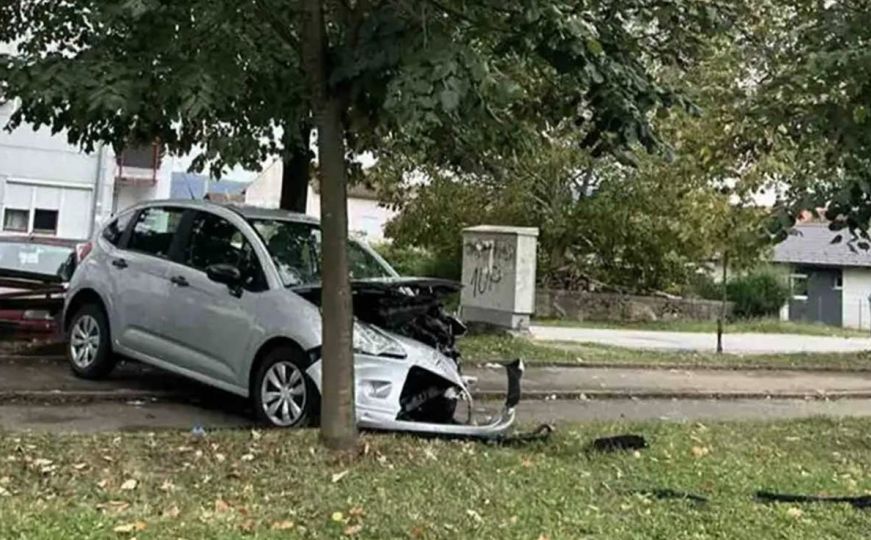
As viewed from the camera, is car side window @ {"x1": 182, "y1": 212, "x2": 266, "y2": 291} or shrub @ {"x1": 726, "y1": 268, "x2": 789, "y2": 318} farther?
shrub @ {"x1": 726, "y1": 268, "x2": 789, "y2": 318}

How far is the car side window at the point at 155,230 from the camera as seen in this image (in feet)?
29.0

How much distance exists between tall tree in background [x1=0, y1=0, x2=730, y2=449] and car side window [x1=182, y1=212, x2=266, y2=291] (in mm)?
1412

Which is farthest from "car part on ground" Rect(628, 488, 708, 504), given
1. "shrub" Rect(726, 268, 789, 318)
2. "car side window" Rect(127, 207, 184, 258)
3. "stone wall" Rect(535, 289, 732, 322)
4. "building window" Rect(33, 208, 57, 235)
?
"shrub" Rect(726, 268, 789, 318)

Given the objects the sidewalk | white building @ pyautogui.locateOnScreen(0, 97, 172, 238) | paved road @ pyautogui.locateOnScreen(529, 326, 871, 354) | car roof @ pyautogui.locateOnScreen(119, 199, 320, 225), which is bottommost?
the sidewalk

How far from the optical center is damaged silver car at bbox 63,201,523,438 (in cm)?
726

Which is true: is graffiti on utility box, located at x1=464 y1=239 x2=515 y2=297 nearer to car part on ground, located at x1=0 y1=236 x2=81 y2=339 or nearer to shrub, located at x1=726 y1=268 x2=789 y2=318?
car part on ground, located at x1=0 y1=236 x2=81 y2=339

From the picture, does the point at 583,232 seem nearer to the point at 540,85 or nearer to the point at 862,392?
the point at 862,392

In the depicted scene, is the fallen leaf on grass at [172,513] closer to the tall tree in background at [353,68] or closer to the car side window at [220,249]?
the tall tree in background at [353,68]

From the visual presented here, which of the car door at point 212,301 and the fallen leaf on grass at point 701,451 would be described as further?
the car door at point 212,301

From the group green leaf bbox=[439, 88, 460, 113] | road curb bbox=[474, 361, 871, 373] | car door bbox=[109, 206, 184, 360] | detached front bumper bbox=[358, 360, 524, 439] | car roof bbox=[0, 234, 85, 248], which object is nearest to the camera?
green leaf bbox=[439, 88, 460, 113]

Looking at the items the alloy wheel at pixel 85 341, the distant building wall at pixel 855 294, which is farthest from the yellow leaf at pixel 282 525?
the distant building wall at pixel 855 294

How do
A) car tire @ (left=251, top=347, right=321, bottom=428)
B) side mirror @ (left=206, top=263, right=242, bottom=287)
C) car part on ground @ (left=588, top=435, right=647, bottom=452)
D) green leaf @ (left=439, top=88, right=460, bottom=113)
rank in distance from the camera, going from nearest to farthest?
1. green leaf @ (left=439, top=88, right=460, bottom=113)
2. car part on ground @ (left=588, top=435, right=647, bottom=452)
3. car tire @ (left=251, top=347, right=321, bottom=428)
4. side mirror @ (left=206, top=263, right=242, bottom=287)

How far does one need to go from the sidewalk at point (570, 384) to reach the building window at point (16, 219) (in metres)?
15.0

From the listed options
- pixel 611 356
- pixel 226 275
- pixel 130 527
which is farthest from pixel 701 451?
pixel 611 356
